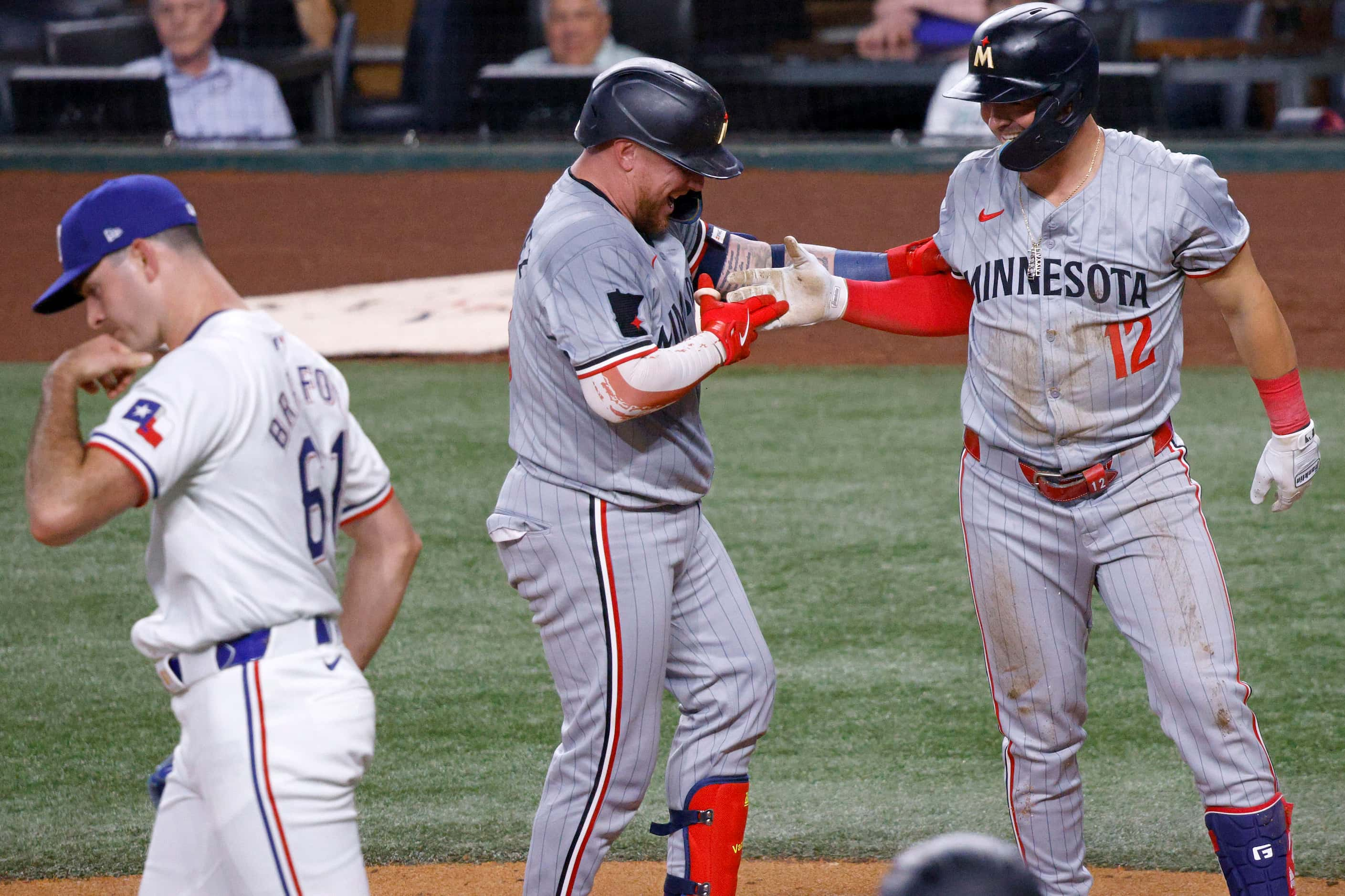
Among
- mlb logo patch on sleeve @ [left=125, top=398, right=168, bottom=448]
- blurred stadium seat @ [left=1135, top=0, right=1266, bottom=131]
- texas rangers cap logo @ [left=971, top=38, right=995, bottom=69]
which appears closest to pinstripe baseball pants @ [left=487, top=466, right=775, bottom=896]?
mlb logo patch on sleeve @ [left=125, top=398, right=168, bottom=448]

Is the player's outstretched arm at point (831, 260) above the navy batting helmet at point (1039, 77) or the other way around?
the other way around

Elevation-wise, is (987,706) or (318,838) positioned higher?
(318,838)

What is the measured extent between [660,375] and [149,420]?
0.88 meters

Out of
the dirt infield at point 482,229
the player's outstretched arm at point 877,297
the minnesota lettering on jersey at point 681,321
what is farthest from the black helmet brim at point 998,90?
the dirt infield at point 482,229

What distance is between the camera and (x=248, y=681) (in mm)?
2150

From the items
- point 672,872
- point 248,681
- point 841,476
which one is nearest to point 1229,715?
point 672,872

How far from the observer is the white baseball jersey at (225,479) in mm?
2076

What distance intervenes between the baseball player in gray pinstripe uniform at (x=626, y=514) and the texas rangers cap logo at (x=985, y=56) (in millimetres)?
497

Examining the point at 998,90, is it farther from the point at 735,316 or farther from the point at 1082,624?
the point at 1082,624

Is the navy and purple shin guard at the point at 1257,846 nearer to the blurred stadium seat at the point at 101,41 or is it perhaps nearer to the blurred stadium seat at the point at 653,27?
the blurred stadium seat at the point at 653,27

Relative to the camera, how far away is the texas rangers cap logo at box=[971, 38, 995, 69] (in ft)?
9.46

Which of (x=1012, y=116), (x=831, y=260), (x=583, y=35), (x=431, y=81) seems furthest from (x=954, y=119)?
(x=1012, y=116)

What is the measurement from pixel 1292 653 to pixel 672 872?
2672 mm

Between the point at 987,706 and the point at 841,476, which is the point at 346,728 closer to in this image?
the point at 987,706
